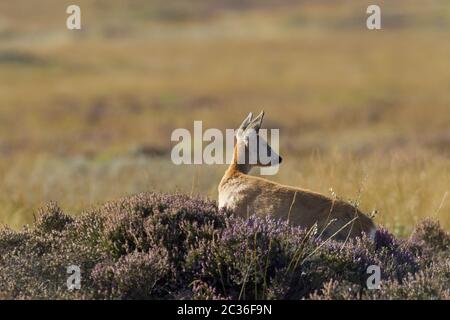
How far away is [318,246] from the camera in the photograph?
7.45m

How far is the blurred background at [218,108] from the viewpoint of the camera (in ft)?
43.0

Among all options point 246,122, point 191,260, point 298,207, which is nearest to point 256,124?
point 246,122

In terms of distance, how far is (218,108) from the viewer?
132 ft

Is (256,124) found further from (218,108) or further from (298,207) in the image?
(218,108)

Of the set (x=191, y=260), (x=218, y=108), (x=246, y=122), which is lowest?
(x=218, y=108)

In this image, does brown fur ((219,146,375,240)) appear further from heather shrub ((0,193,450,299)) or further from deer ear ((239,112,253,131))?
deer ear ((239,112,253,131))

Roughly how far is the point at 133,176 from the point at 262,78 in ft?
109

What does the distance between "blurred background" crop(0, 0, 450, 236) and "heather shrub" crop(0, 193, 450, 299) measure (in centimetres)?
159

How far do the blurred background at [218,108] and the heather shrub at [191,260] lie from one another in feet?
5.21

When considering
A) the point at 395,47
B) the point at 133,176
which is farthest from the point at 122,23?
the point at 133,176

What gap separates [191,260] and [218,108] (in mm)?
33446

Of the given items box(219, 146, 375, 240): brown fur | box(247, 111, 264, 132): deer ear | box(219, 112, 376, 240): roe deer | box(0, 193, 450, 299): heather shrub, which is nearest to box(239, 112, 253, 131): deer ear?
box(247, 111, 264, 132): deer ear

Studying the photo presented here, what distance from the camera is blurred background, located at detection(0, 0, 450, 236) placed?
43.0ft
